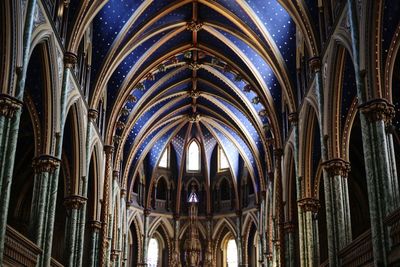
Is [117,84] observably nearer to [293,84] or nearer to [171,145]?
[293,84]

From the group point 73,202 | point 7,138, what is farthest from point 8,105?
point 73,202

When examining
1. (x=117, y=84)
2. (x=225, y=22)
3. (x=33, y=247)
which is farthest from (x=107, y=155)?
(x=33, y=247)

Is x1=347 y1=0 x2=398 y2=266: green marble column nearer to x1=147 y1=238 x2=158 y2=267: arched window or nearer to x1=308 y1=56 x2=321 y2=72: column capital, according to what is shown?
x1=308 y1=56 x2=321 y2=72: column capital

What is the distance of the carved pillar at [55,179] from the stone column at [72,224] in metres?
3.58

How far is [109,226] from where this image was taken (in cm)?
3162

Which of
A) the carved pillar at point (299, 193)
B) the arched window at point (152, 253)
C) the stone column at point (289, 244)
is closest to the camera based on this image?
the carved pillar at point (299, 193)

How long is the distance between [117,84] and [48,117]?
10635mm

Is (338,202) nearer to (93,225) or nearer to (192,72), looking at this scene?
(93,225)

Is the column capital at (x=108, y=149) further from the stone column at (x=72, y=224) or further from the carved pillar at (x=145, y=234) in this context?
the carved pillar at (x=145, y=234)

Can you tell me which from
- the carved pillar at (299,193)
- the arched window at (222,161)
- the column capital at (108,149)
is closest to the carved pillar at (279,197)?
the carved pillar at (299,193)

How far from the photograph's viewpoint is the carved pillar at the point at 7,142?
565 inches

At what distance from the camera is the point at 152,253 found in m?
42.1

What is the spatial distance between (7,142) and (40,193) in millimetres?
4482

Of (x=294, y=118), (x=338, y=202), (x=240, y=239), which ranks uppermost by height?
(x=294, y=118)
